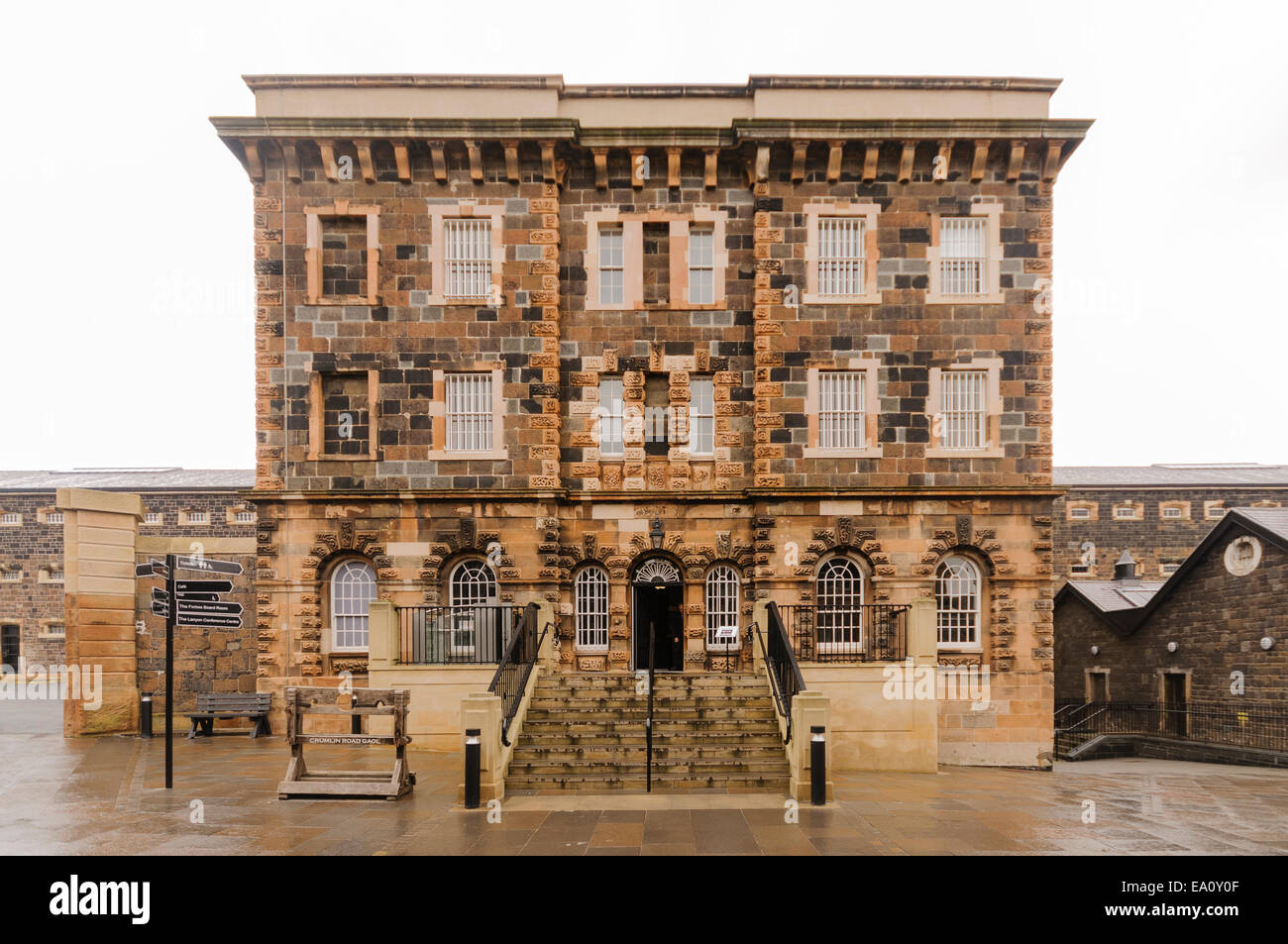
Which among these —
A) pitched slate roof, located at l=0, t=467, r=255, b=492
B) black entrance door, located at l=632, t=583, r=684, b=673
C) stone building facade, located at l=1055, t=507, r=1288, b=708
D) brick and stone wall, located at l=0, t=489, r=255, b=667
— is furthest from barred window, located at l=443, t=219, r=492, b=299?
brick and stone wall, located at l=0, t=489, r=255, b=667

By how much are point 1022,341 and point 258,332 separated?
713 inches

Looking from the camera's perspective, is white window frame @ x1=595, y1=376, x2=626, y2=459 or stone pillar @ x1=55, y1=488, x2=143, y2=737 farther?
white window frame @ x1=595, y1=376, x2=626, y2=459

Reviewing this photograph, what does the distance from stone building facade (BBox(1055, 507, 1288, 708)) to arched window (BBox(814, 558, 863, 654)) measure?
11.5 metres

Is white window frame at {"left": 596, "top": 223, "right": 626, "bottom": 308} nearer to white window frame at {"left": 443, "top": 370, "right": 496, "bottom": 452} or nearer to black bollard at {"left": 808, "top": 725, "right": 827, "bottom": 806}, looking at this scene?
white window frame at {"left": 443, "top": 370, "right": 496, "bottom": 452}

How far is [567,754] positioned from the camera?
1288 cm

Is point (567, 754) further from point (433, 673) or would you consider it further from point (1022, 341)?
point (1022, 341)

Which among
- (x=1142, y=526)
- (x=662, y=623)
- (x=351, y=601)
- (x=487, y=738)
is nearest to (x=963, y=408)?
(x=662, y=623)

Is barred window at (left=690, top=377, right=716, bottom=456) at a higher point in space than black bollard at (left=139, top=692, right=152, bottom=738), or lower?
higher

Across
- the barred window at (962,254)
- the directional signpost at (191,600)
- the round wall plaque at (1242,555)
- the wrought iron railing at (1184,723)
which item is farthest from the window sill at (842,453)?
the wrought iron railing at (1184,723)

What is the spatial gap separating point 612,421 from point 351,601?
7.54m

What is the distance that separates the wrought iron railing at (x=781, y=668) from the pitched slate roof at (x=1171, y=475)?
2717cm

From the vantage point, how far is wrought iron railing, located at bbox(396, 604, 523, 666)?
53.9 ft

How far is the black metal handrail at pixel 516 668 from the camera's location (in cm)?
1282

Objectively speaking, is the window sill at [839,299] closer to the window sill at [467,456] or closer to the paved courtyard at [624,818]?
the window sill at [467,456]
